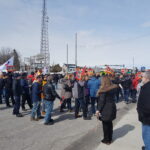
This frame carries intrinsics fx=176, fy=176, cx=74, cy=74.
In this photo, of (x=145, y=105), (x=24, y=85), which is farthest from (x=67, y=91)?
(x=145, y=105)

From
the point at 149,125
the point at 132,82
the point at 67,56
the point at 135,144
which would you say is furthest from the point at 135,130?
the point at 67,56

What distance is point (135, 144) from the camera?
470cm

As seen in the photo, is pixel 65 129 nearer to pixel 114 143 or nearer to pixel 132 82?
pixel 114 143

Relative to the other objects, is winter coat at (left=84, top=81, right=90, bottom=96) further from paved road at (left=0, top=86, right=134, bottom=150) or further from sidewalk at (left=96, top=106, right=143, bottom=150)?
sidewalk at (left=96, top=106, right=143, bottom=150)

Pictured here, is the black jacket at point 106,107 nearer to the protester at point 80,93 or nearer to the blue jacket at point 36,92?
the protester at point 80,93

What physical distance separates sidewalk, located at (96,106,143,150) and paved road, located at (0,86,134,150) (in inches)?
17.5

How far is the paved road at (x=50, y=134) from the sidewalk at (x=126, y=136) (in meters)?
0.44

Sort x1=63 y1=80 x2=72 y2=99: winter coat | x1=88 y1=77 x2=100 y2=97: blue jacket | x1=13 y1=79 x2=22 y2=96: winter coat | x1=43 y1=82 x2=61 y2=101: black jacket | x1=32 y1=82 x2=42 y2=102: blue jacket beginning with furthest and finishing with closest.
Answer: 1. x1=63 y1=80 x2=72 y2=99: winter coat
2. x1=88 y1=77 x2=100 y2=97: blue jacket
3. x1=13 y1=79 x2=22 y2=96: winter coat
4. x1=32 y1=82 x2=42 y2=102: blue jacket
5. x1=43 y1=82 x2=61 y2=101: black jacket

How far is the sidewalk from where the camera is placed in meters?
4.53

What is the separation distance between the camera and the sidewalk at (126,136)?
14.9 feet

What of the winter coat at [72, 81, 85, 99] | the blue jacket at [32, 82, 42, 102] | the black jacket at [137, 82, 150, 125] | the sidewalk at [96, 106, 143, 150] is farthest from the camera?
the winter coat at [72, 81, 85, 99]

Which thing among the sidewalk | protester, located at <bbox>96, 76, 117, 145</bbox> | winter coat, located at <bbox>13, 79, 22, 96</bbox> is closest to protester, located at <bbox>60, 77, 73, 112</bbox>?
winter coat, located at <bbox>13, 79, 22, 96</bbox>

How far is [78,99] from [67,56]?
29.4m

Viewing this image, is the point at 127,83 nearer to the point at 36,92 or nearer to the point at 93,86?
the point at 93,86
